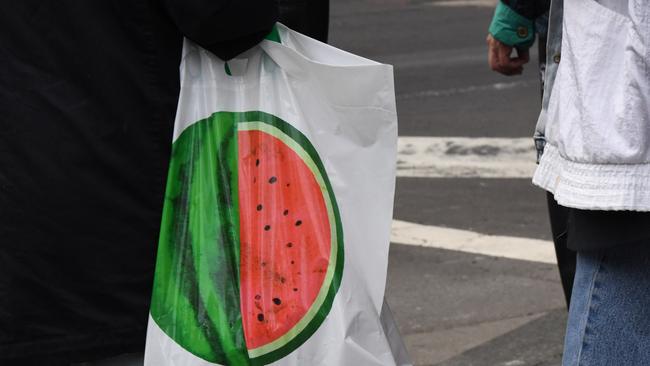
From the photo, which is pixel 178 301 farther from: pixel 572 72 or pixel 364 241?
pixel 572 72

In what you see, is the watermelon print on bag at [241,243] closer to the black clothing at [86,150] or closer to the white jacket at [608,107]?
the black clothing at [86,150]

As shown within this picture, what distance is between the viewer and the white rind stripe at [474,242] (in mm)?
5938

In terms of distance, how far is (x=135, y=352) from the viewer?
2.88 meters

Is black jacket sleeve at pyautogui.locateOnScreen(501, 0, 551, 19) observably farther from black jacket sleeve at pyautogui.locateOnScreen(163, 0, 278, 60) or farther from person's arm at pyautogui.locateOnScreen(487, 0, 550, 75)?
black jacket sleeve at pyautogui.locateOnScreen(163, 0, 278, 60)

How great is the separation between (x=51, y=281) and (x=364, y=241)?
64cm

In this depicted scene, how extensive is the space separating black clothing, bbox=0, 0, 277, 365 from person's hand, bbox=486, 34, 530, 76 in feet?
3.41

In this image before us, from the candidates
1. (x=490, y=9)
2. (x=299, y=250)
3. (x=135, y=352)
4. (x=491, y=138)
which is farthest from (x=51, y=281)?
(x=490, y=9)

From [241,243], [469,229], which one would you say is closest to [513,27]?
[241,243]

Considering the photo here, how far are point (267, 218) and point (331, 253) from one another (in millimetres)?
153

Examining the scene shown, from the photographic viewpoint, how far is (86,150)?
108 inches

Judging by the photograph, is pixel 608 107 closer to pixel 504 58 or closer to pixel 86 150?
pixel 86 150

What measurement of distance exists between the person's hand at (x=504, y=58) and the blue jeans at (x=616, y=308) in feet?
3.57

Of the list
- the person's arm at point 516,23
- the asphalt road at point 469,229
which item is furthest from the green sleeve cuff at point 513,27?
the asphalt road at point 469,229

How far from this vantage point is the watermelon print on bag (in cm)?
279
